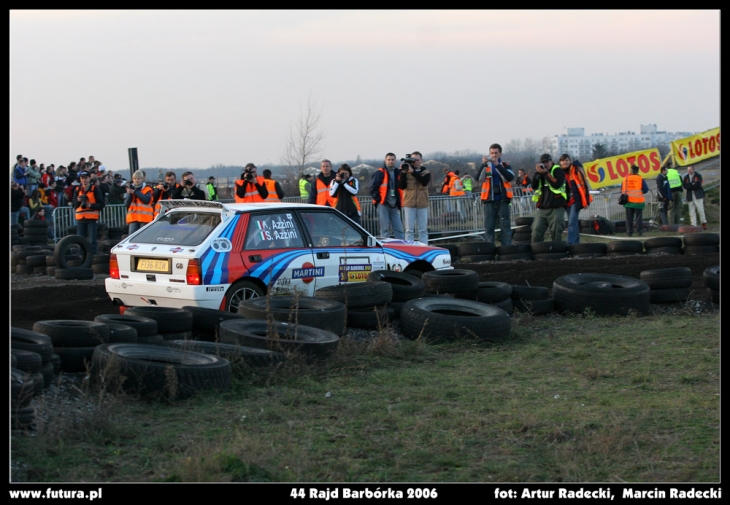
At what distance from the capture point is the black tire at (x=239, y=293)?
30.6 feet

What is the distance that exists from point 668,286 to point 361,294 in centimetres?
464

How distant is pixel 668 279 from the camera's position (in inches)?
445

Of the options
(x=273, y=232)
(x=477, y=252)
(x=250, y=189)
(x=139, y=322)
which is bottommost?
(x=139, y=322)

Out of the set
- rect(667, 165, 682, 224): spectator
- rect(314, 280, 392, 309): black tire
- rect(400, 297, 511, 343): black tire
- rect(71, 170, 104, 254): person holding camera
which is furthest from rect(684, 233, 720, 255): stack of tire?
rect(71, 170, 104, 254): person holding camera

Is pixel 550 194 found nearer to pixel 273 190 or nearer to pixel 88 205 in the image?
pixel 273 190

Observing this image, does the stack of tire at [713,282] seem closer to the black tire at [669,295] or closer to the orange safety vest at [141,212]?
the black tire at [669,295]

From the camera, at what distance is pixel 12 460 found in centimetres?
482

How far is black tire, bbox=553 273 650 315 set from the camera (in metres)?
10.6

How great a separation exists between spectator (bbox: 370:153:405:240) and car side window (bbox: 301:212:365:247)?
5952 millimetres

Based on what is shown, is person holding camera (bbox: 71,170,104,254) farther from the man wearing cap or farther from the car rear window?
the man wearing cap

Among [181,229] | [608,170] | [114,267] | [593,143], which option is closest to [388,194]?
[181,229]

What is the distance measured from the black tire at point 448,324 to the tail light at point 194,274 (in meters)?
2.27

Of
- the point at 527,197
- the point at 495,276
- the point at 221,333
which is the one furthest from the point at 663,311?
the point at 527,197

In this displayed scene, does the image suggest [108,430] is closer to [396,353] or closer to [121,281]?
[396,353]
